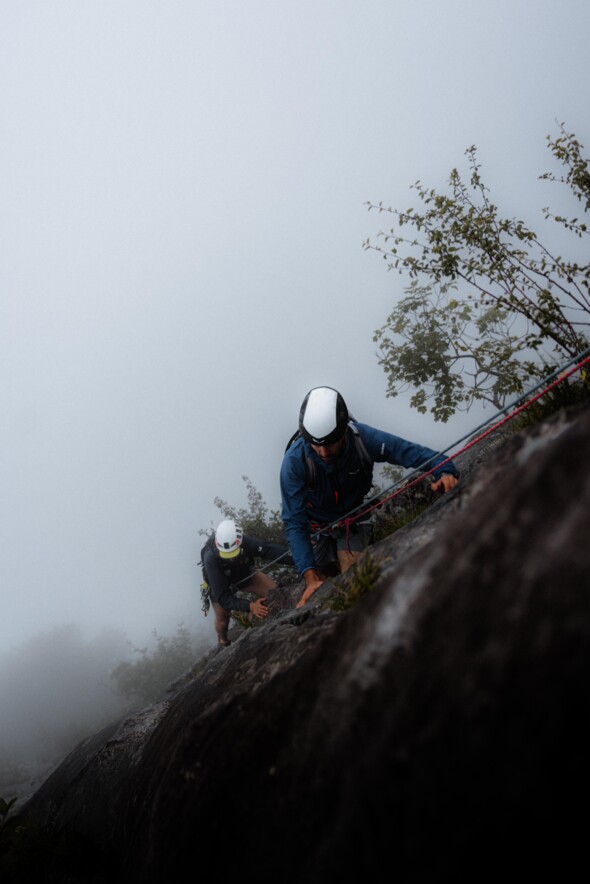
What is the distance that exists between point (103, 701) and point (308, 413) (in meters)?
57.4

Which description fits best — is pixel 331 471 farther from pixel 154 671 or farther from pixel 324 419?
pixel 154 671

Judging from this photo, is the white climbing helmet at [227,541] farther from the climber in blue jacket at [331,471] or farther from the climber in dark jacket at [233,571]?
the climber in blue jacket at [331,471]

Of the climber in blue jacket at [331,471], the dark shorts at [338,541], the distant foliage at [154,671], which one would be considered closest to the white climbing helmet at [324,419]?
the climber in blue jacket at [331,471]

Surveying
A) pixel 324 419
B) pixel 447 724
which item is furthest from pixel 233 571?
pixel 447 724

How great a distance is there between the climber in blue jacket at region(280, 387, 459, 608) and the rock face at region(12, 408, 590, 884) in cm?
295

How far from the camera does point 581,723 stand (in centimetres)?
149

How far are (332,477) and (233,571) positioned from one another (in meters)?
6.56

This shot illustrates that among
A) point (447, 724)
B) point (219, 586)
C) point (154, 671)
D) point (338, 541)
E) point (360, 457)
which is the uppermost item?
point (360, 457)

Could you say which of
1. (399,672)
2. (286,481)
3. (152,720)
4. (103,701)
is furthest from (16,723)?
(399,672)

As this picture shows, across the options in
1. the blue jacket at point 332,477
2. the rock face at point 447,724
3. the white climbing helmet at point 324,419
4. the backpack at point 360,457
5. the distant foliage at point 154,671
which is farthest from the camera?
the distant foliage at point 154,671

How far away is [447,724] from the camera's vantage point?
1733 mm

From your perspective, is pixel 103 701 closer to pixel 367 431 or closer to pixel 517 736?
pixel 367 431

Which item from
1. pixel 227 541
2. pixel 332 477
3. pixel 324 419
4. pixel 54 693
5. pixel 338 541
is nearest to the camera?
pixel 324 419

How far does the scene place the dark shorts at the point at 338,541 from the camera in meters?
7.45
